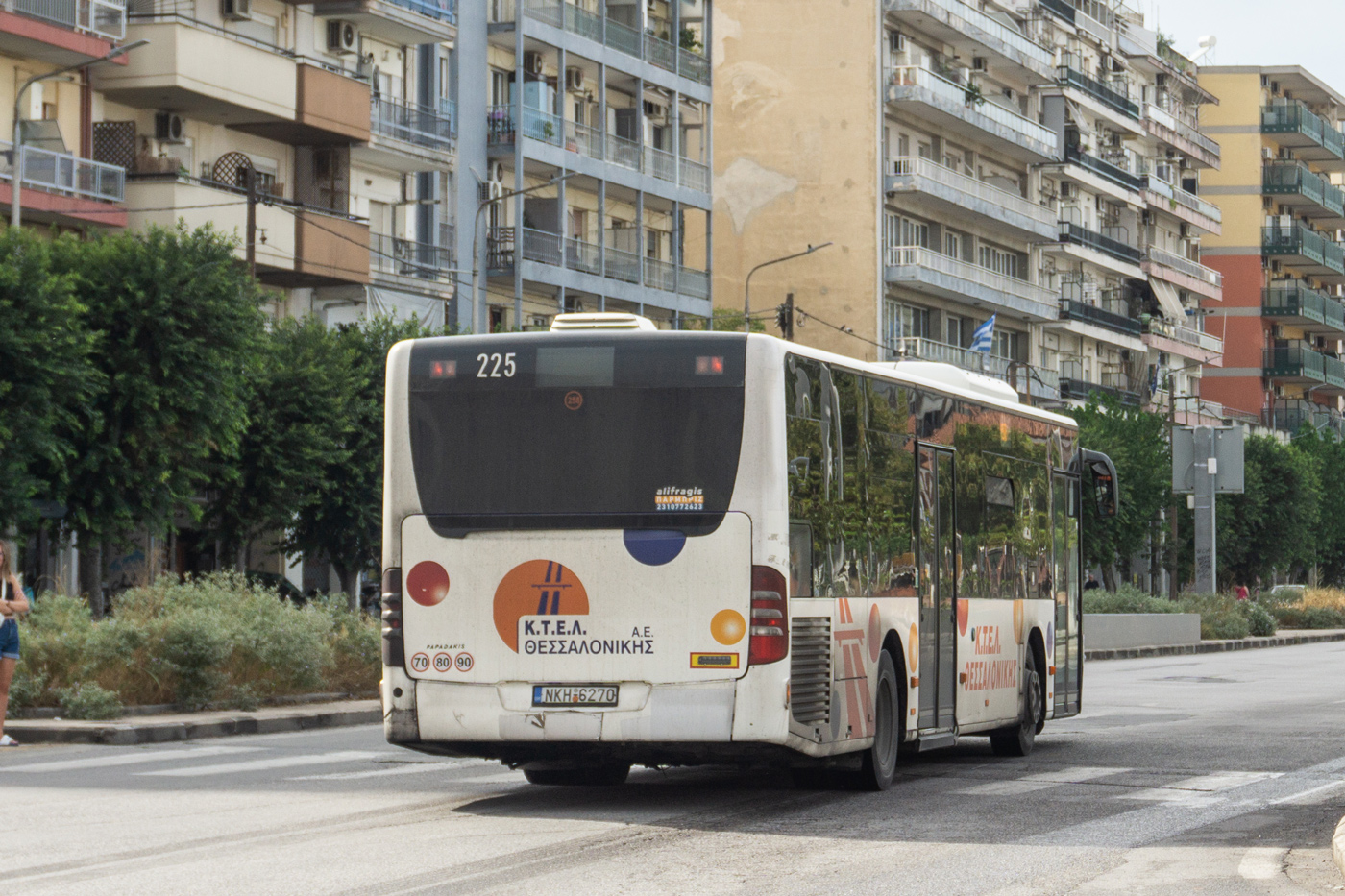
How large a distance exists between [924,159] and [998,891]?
200 feet

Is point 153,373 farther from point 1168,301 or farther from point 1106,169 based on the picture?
point 1168,301

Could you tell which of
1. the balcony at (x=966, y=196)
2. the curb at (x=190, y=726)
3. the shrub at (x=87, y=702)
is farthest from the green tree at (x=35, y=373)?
the balcony at (x=966, y=196)

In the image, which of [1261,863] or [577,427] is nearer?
[1261,863]

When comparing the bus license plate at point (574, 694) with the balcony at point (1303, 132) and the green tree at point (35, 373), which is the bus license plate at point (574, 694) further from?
the balcony at point (1303, 132)

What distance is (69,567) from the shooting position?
132ft

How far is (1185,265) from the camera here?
98.4 meters

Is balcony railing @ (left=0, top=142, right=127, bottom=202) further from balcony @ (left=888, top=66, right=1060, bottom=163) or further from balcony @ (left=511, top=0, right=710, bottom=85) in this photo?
balcony @ (left=888, top=66, right=1060, bottom=163)

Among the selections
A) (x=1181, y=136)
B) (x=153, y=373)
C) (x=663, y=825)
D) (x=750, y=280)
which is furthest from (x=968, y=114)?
(x=663, y=825)

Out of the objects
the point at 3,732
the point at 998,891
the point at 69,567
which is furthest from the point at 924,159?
the point at 998,891

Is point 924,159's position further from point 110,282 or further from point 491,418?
point 491,418

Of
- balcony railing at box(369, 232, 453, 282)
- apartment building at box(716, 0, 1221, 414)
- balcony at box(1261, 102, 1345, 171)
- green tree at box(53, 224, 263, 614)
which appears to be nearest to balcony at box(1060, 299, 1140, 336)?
apartment building at box(716, 0, 1221, 414)

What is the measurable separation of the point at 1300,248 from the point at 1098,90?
28.4 meters

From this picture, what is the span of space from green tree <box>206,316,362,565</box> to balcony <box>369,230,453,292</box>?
8.09m

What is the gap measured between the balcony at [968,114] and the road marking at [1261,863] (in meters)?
59.5
